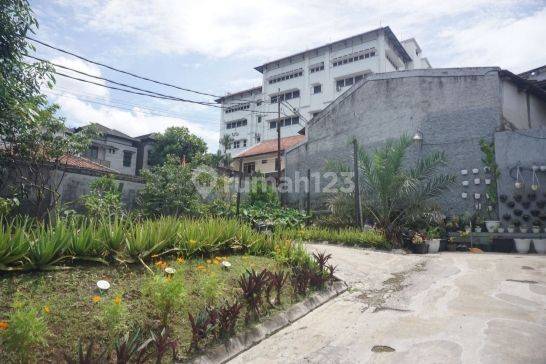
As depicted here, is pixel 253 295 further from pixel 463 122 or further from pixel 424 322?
pixel 463 122

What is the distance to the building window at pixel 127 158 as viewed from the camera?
33.6 metres

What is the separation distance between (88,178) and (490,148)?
50.6 feet

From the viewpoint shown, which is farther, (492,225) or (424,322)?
(492,225)

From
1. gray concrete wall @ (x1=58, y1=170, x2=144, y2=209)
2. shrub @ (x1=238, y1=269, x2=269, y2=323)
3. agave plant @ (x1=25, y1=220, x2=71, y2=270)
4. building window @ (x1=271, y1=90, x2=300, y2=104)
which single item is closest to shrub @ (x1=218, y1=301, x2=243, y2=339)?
shrub @ (x1=238, y1=269, x2=269, y2=323)

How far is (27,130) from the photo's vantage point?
32.3ft

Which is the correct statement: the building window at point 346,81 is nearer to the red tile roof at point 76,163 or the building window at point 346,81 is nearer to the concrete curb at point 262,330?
the red tile roof at point 76,163

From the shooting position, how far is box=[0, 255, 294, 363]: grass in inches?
135

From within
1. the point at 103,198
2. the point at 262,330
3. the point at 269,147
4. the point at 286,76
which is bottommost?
the point at 262,330

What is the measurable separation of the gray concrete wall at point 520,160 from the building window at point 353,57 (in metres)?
25.6

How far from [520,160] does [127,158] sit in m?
31.0

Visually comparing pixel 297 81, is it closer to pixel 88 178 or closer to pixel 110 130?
pixel 110 130

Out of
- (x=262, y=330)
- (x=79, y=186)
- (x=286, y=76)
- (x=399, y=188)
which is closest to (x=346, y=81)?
(x=286, y=76)

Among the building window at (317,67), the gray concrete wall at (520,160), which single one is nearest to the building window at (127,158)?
the building window at (317,67)

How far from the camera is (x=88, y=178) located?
1297 centimetres
